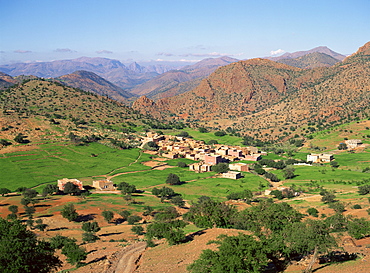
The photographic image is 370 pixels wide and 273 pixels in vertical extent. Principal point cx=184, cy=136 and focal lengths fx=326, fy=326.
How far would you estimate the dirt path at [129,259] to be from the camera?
3132cm

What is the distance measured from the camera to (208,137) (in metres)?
152

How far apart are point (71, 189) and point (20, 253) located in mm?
44480

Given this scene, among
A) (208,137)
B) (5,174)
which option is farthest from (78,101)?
(5,174)

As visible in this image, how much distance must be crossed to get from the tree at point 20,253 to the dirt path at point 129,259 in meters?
6.37

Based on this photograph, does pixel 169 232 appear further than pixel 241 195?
No

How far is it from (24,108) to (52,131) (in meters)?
29.3

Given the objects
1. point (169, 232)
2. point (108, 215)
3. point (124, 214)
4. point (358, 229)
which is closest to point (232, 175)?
point (124, 214)

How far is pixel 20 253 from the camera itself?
25031 mm

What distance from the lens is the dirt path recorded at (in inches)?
1233

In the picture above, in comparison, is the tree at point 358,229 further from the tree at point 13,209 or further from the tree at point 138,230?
the tree at point 13,209

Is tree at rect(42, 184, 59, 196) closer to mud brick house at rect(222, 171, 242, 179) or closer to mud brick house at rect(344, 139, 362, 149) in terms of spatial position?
mud brick house at rect(222, 171, 242, 179)

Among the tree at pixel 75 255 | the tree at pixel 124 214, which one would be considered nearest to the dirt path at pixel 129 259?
the tree at pixel 75 255

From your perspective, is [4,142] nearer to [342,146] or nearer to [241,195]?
[241,195]

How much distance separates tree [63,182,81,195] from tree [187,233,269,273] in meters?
50.0
